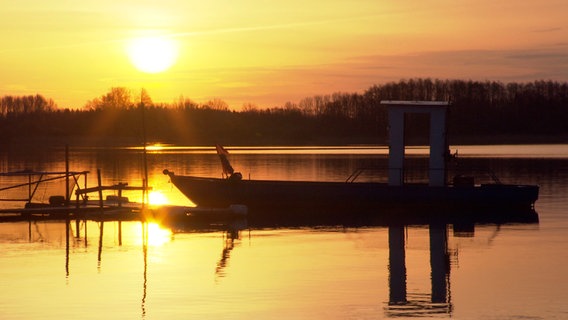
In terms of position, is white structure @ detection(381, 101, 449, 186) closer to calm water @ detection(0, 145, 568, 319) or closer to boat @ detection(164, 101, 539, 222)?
boat @ detection(164, 101, 539, 222)

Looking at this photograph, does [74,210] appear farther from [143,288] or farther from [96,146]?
[96,146]

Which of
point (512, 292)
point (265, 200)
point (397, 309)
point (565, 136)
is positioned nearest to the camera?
point (397, 309)

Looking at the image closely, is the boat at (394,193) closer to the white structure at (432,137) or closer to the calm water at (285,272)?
the white structure at (432,137)

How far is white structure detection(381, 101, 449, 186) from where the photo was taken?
4550cm

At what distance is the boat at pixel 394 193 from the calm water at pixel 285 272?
4112 millimetres

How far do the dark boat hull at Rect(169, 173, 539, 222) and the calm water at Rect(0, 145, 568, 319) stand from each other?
154 inches

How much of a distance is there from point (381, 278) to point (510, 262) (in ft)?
16.5

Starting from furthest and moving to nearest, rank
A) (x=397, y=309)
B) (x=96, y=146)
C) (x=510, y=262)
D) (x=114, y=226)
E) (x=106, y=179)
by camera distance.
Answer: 1. (x=96, y=146)
2. (x=106, y=179)
3. (x=114, y=226)
4. (x=510, y=262)
5. (x=397, y=309)

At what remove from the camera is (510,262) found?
2923 cm

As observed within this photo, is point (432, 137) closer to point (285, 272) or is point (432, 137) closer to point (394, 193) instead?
point (394, 193)

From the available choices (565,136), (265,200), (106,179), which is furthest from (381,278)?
(565,136)

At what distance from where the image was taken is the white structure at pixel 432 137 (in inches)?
1791

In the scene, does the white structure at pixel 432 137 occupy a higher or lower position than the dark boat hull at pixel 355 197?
higher

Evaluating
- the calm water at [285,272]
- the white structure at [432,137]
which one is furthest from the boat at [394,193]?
the calm water at [285,272]
